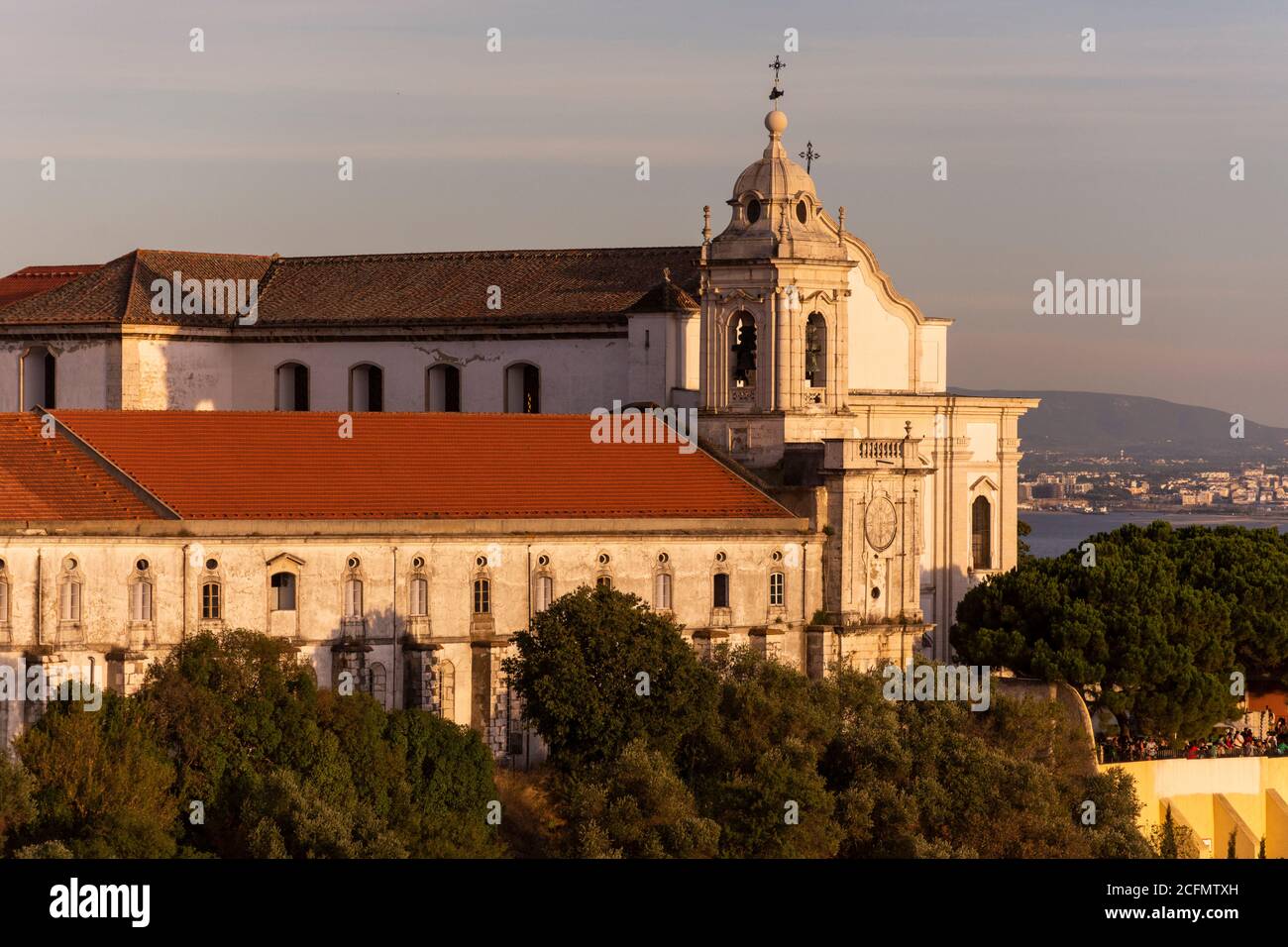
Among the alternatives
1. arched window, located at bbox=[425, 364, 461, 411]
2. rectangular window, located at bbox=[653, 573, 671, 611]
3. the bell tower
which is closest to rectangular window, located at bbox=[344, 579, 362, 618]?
rectangular window, located at bbox=[653, 573, 671, 611]

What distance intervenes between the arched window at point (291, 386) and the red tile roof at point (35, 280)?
A: 904 cm

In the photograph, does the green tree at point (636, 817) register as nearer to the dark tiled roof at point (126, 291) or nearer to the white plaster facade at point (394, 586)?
the white plaster facade at point (394, 586)

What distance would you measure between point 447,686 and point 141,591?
7718 mm

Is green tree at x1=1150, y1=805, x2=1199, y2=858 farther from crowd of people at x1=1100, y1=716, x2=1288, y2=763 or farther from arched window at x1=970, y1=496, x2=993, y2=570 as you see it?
arched window at x1=970, y1=496, x2=993, y2=570

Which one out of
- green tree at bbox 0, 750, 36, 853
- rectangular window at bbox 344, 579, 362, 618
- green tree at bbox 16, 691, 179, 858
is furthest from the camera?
rectangular window at bbox 344, 579, 362, 618

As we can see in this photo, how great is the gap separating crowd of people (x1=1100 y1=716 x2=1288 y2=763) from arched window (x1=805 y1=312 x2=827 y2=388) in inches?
483

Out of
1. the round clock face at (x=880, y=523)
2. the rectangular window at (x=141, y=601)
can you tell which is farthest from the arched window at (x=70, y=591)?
the round clock face at (x=880, y=523)

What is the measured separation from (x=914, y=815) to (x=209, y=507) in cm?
1752

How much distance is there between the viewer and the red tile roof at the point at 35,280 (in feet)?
326

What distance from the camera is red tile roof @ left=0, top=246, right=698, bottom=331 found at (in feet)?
287

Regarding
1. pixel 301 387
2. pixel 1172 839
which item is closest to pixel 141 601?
pixel 301 387

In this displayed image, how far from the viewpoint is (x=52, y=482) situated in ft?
234
